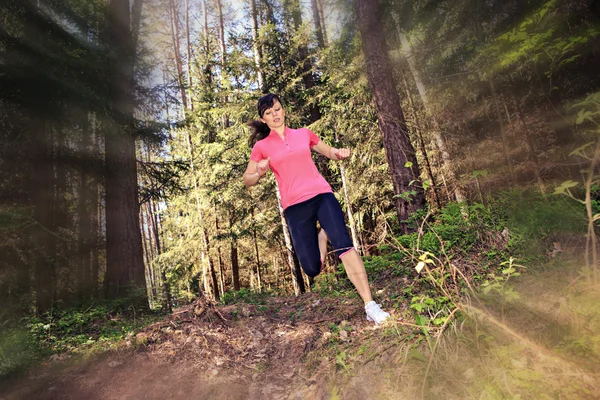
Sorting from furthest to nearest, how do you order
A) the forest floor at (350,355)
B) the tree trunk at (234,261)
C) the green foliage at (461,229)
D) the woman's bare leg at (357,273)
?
1. the tree trunk at (234,261)
2. the green foliage at (461,229)
3. the woman's bare leg at (357,273)
4. the forest floor at (350,355)

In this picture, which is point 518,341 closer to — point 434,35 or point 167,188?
point 434,35

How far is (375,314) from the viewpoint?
341 cm

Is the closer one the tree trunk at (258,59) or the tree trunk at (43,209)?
the tree trunk at (43,209)

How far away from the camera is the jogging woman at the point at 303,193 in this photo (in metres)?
3.62

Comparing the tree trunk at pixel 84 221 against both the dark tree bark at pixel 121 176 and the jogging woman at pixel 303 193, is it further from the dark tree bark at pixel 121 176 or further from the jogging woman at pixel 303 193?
the jogging woman at pixel 303 193

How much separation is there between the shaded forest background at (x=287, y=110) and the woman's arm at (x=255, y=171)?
96.5 inches

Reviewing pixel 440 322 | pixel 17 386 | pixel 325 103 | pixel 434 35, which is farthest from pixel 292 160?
pixel 325 103

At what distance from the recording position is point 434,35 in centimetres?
876

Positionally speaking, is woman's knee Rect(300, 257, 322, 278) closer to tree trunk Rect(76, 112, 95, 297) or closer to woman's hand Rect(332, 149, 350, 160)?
woman's hand Rect(332, 149, 350, 160)

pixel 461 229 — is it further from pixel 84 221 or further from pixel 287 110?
pixel 84 221

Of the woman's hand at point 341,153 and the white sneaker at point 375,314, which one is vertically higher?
the woman's hand at point 341,153

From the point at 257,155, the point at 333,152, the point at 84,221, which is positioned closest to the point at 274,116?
the point at 257,155

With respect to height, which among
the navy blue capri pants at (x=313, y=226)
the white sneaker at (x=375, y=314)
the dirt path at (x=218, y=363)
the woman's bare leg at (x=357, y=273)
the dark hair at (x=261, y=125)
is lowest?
the dirt path at (x=218, y=363)

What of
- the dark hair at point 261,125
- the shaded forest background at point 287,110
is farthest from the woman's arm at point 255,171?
the shaded forest background at point 287,110
